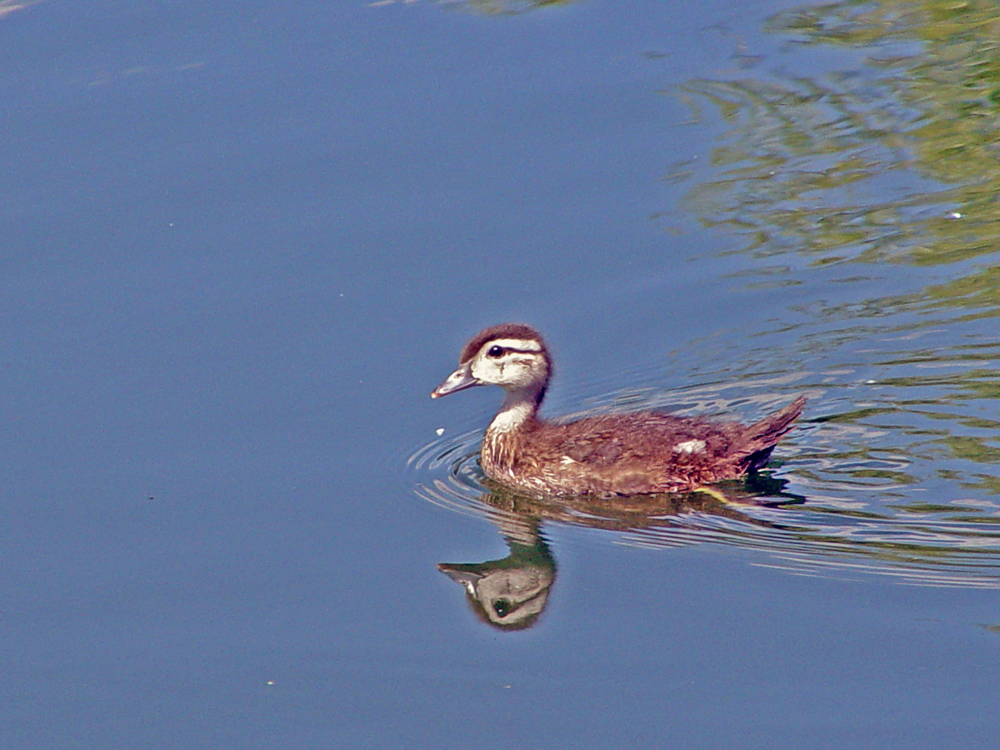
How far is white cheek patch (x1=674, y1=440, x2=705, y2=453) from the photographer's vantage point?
8703 mm

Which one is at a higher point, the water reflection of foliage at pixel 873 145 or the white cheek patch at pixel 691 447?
the water reflection of foliage at pixel 873 145

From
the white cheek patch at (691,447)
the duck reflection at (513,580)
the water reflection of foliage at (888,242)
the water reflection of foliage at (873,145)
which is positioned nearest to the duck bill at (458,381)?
the duck reflection at (513,580)

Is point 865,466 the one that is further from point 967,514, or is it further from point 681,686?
point 681,686

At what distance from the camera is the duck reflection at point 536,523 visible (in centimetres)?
768

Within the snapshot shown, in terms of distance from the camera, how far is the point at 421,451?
9398 millimetres

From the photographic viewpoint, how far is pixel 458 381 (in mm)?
9305

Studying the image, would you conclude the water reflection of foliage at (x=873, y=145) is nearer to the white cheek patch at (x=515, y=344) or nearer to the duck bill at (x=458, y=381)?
the white cheek patch at (x=515, y=344)

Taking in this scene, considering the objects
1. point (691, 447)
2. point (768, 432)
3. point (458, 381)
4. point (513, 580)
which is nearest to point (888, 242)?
point (768, 432)

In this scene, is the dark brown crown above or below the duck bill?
above

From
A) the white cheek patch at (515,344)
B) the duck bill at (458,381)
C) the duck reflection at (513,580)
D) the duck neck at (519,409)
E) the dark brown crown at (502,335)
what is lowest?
the duck reflection at (513,580)

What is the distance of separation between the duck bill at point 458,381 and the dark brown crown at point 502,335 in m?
0.10

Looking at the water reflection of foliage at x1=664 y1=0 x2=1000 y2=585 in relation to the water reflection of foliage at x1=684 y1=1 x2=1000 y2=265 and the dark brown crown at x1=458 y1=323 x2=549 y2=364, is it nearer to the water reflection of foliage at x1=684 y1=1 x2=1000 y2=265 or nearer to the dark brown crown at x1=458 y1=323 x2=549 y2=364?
the water reflection of foliage at x1=684 y1=1 x2=1000 y2=265

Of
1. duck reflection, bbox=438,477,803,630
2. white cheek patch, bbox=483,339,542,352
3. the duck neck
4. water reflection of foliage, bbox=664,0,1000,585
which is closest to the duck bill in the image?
white cheek patch, bbox=483,339,542,352

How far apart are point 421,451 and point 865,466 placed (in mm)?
2564
